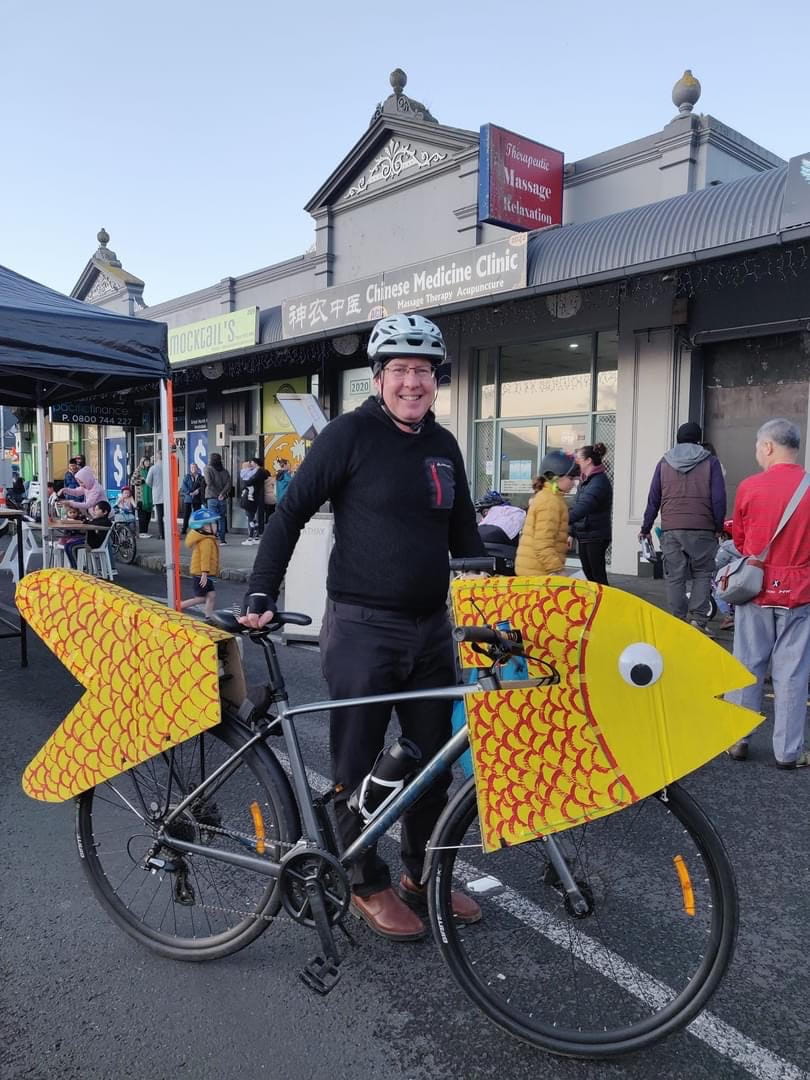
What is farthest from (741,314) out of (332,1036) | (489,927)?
(332,1036)

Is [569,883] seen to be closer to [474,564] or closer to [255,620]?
[474,564]

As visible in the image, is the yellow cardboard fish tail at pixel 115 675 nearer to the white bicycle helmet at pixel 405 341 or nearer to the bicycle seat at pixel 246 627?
the bicycle seat at pixel 246 627

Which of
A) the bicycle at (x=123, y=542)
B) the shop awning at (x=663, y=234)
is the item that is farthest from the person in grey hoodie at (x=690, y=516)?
the bicycle at (x=123, y=542)

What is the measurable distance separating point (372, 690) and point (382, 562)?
415 millimetres

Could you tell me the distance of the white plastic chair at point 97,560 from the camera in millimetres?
10664

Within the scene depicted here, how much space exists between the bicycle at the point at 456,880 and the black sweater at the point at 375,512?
0.18m

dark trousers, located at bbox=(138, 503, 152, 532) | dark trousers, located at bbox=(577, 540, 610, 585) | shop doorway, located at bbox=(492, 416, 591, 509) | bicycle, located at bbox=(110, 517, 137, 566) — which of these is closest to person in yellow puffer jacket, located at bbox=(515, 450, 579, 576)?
dark trousers, located at bbox=(577, 540, 610, 585)

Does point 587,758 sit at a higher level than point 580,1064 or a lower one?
higher

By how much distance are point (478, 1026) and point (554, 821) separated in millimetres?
687

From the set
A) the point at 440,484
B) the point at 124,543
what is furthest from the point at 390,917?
the point at 124,543

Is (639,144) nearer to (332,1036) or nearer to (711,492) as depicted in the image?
(711,492)

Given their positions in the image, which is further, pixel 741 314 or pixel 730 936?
pixel 741 314

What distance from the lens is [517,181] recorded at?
11.4 metres

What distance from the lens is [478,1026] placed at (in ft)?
7.33
